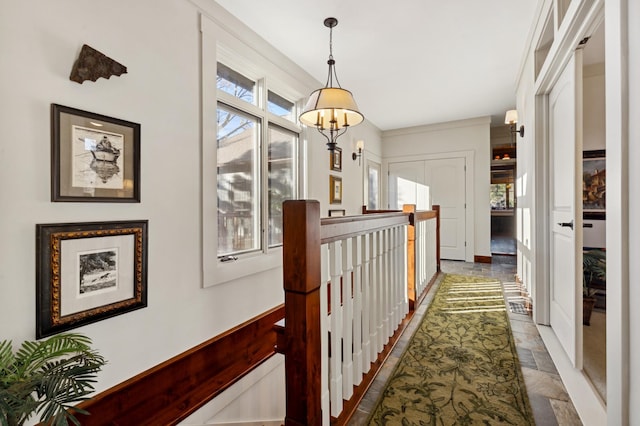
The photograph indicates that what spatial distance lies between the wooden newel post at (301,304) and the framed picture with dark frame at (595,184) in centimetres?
343

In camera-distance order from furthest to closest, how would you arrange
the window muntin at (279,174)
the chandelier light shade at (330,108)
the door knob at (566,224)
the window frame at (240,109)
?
the window muntin at (279,174) → the window frame at (240,109) → the chandelier light shade at (330,108) → the door knob at (566,224)

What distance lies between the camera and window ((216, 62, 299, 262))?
2.69 meters

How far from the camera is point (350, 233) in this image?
1411mm

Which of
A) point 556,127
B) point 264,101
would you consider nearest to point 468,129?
point 556,127

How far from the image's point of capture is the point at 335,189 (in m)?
4.47

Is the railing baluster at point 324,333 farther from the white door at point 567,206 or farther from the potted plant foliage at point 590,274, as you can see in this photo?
the potted plant foliage at point 590,274

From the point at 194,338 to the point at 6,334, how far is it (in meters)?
1.05

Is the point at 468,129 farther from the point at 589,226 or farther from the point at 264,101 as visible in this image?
the point at 264,101

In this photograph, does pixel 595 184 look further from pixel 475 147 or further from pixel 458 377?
pixel 458 377

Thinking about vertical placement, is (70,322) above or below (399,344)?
above

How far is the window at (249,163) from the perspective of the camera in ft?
Result: 8.81

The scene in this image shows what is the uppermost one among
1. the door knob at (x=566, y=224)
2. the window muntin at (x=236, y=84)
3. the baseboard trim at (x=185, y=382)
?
the window muntin at (x=236, y=84)

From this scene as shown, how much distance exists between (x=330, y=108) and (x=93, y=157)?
150 cm

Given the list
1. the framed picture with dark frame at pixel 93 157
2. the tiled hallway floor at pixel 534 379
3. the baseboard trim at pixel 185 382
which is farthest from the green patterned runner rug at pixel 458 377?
the framed picture with dark frame at pixel 93 157
